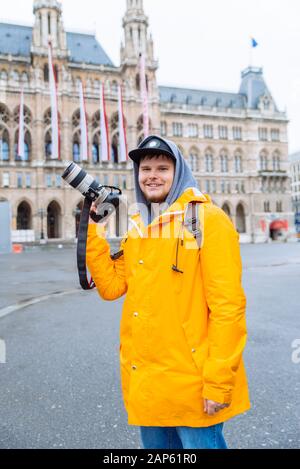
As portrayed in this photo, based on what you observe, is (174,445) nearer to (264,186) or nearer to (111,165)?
(111,165)

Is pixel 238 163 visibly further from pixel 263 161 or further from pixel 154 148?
pixel 154 148

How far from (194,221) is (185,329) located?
582mm

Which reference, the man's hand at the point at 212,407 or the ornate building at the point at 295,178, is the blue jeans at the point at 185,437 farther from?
the ornate building at the point at 295,178

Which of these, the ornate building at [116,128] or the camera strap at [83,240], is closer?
the camera strap at [83,240]

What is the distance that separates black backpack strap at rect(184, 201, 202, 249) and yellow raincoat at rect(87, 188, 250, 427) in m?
0.02

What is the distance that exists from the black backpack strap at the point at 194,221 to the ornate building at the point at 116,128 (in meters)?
45.0

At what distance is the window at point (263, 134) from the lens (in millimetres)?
61875

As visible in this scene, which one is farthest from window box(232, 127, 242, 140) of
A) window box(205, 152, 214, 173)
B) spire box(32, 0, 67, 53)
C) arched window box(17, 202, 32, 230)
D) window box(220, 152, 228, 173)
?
arched window box(17, 202, 32, 230)

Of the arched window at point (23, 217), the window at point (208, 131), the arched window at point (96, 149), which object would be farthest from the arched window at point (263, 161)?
the arched window at point (23, 217)

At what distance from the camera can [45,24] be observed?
4706 cm

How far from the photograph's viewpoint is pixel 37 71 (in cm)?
4691

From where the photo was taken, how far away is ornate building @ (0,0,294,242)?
4684cm
